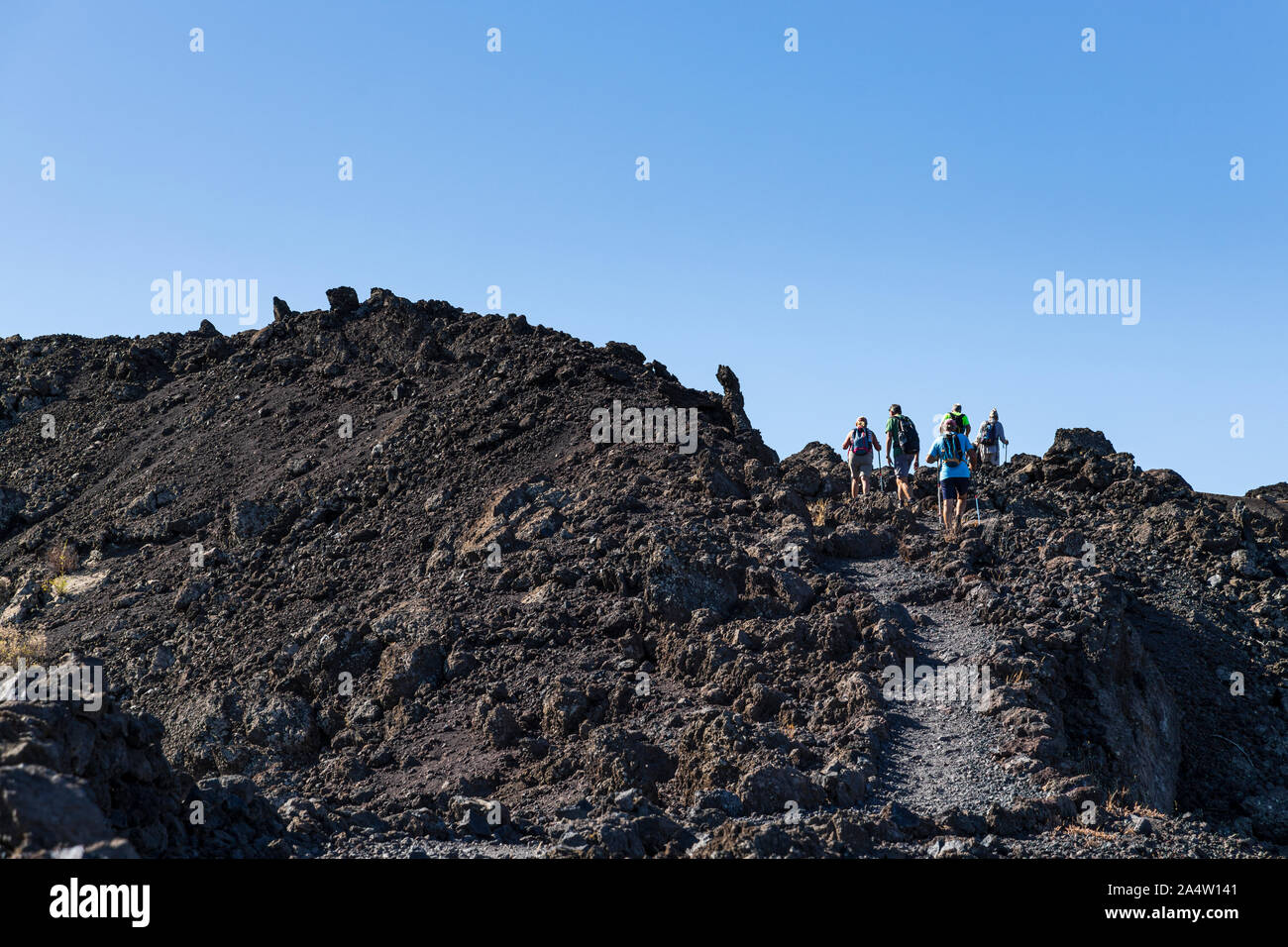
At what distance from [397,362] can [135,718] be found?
1764 centimetres

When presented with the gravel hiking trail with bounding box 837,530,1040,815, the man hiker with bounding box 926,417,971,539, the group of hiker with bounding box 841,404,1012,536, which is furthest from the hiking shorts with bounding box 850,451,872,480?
the gravel hiking trail with bounding box 837,530,1040,815

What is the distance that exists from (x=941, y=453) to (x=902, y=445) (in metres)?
1.85

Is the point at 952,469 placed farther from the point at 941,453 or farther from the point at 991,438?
the point at 991,438

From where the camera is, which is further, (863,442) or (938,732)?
(863,442)

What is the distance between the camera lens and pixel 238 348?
3008cm

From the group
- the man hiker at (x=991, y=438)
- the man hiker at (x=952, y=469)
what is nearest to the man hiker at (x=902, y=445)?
the man hiker at (x=952, y=469)

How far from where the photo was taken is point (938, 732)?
12719 mm

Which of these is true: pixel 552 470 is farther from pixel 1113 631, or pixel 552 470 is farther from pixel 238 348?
pixel 238 348

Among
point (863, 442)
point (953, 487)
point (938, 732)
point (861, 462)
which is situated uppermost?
point (863, 442)

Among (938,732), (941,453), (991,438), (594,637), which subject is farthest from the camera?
(991,438)

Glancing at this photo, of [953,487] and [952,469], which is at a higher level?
[952,469]

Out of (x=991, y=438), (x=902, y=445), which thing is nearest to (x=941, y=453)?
(x=902, y=445)

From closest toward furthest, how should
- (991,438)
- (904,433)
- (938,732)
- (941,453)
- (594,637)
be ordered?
(938,732) → (594,637) → (941,453) → (904,433) → (991,438)
